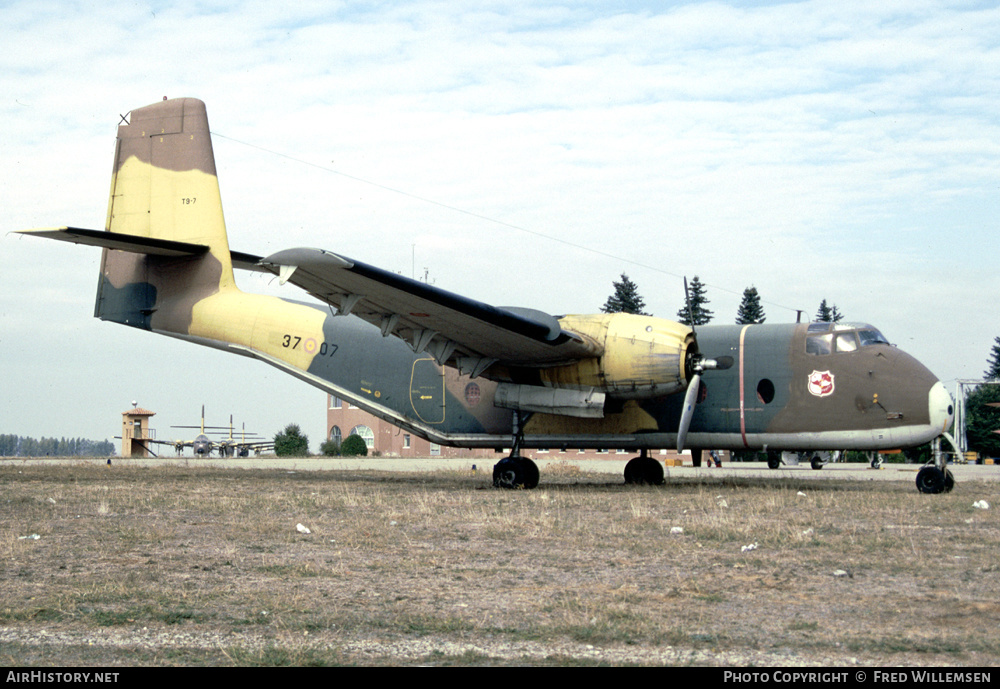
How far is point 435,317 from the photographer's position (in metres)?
15.7

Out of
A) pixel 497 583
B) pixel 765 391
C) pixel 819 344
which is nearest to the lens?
pixel 497 583

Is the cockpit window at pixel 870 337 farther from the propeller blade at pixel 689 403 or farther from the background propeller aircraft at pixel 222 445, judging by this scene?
the background propeller aircraft at pixel 222 445

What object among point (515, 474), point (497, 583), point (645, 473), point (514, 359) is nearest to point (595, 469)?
point (645, 473)

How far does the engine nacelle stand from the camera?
15859mm

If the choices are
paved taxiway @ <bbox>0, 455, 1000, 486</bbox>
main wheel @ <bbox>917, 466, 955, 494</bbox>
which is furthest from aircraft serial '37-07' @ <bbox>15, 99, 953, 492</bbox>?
paved taxiway @ <bbox>0, 455, 1000, 486</bbox>

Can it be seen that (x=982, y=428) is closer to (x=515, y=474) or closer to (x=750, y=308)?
(x=750, y=308)

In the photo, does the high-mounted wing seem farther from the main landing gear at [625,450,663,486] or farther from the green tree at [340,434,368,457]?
the green tree at [340,434,368,457]

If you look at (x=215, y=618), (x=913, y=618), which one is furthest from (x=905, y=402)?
(x=215, y=618)

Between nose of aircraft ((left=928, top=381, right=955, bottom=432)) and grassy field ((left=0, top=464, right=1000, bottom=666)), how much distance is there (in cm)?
229

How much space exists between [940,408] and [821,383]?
2.01 meters

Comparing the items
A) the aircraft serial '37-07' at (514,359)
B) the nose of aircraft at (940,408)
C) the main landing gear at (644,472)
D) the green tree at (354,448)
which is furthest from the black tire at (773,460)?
the green tree at (354,448)

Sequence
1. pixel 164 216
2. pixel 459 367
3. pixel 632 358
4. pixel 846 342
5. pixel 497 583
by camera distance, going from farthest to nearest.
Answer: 1. pixel 164 216
2. pixel 459 367
3. pixel 846 342
4. pixel 632 358
5. pixel 497 583

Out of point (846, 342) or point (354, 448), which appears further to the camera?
point (354, 448)

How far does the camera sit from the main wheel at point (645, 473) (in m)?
19.0
